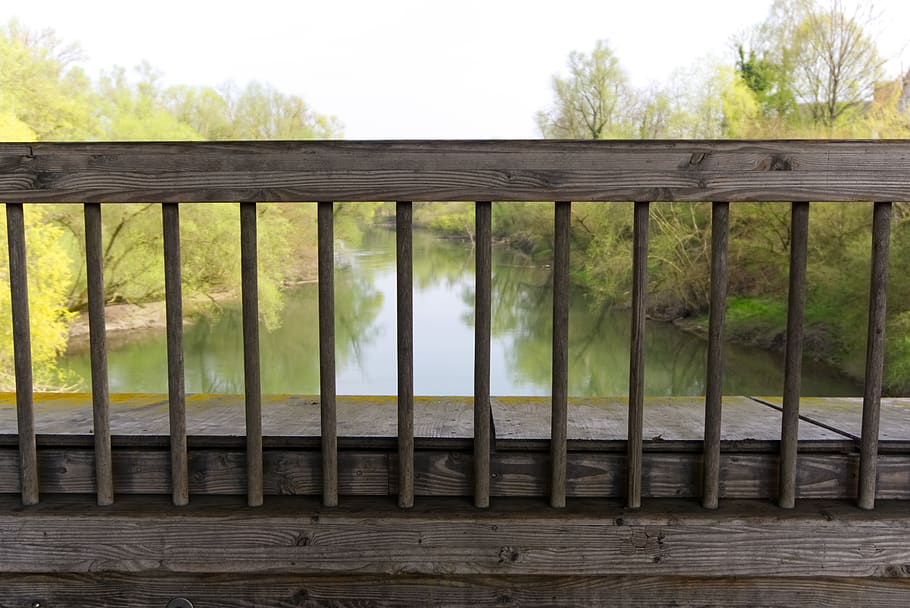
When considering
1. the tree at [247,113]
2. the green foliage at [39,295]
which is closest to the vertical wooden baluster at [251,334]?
the green foliage at [39,295]

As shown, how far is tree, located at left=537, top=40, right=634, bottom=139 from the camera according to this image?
29641 mm

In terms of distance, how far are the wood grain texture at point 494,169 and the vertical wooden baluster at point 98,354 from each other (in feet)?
0.34

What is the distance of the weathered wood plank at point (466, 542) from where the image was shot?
1.98 meters

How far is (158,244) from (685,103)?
59.3 feet

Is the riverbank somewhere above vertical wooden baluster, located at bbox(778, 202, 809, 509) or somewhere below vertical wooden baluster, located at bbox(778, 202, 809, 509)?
below

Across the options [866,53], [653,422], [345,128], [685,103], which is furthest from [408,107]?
[653,422]

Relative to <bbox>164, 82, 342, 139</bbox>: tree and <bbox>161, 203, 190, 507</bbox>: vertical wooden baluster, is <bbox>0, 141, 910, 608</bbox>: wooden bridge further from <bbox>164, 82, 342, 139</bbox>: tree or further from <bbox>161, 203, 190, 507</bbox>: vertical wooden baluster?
<bbox>164, 82, 342, 139</bbox>: tree

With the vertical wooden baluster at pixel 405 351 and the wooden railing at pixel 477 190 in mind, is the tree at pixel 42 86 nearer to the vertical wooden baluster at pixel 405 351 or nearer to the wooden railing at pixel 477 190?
the wooden railing at pixel 477 190

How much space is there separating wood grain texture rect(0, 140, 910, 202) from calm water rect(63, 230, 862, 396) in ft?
44.8

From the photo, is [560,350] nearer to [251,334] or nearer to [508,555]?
[508,555]

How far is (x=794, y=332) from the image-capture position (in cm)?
193

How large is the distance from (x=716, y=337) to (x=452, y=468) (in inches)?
29.2

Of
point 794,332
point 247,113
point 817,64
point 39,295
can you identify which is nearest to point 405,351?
point 794,332

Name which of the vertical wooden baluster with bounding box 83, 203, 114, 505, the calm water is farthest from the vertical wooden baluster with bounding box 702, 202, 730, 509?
the calm water
